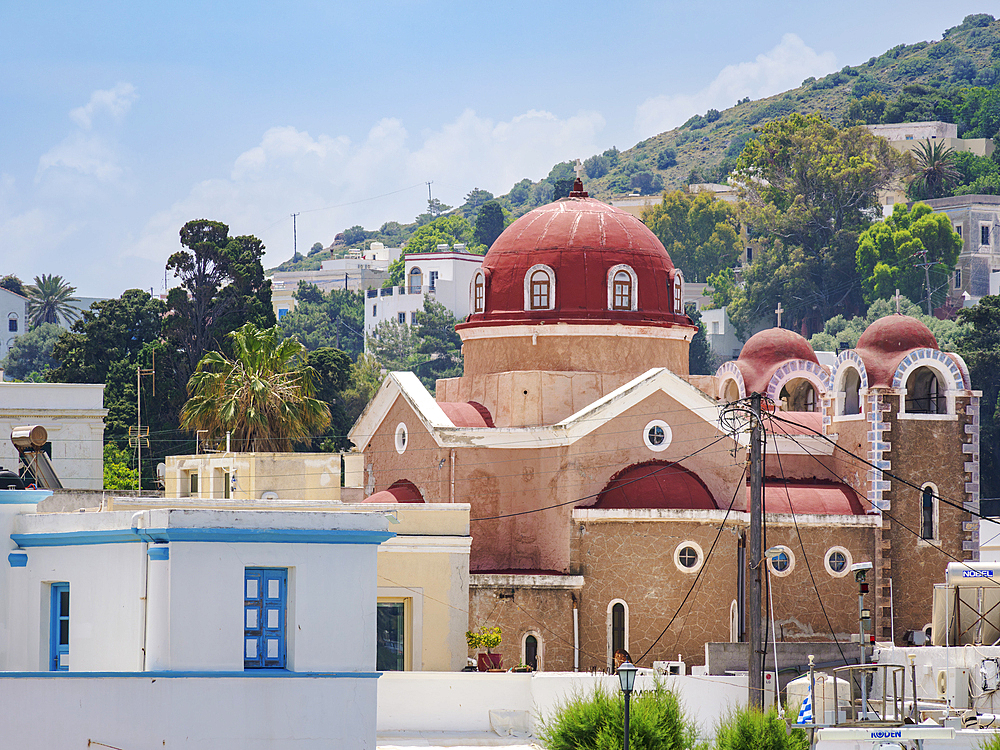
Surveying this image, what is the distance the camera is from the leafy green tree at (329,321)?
142250 millimetres

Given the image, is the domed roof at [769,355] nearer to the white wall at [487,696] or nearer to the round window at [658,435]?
the round window at [658,435]

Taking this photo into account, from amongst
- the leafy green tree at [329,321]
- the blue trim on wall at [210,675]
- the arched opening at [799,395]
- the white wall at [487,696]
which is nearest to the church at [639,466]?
the arched opening at [799,395]

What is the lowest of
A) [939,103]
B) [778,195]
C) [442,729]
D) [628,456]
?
[442,729]

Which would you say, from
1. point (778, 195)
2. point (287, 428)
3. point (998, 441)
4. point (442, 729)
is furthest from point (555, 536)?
point (778, 195)

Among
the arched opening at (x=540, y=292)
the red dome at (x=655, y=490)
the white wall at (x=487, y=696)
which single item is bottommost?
the white wall at (x=487, y=696)

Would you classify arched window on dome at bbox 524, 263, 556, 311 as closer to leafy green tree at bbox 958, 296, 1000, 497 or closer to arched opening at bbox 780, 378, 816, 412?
Answer: arched opening at bbox 780, 378, 816, 412

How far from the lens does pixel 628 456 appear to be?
39.8m

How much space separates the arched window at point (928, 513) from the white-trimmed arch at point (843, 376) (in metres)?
2.70

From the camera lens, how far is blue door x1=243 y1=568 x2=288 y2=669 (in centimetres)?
2408

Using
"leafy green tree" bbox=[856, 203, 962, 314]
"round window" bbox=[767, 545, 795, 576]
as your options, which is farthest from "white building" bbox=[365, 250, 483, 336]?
"round window" bbox=[767, 545, 795, 576]

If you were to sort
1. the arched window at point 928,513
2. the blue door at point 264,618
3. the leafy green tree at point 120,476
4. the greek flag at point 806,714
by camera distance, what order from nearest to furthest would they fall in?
1. the blue door at point 264,618
2. the greek flag at point 806,714
3. the arched window at point 928,513
4. the leafy green tree at point 120,476

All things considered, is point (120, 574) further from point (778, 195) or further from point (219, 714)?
point (778, 195)

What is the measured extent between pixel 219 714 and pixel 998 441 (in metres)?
65.1

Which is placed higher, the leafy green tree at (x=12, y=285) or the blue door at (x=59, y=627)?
the leafy green tree at (x=12, y=285)
